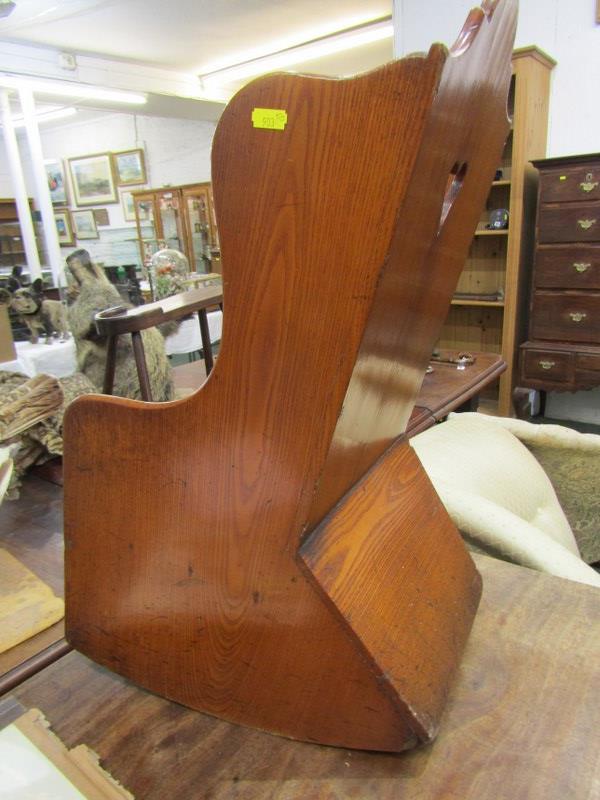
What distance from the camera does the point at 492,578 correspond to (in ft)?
2.32

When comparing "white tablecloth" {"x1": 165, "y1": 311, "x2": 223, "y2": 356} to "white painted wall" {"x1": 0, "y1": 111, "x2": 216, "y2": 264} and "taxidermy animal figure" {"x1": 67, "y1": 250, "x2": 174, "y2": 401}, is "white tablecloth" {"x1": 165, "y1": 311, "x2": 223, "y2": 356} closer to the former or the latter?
"taxidermy animal figure" {"x1": 67, "y1": 250, "x2": 174, "y2": 401}

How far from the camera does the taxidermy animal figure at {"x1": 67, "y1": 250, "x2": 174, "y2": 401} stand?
1.22 meters

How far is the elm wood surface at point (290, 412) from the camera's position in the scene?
358mm

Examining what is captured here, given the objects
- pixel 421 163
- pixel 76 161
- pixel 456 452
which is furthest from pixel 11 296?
pixel 76 161

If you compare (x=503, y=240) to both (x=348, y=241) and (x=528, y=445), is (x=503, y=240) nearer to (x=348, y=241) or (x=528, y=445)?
(x=528, y=445)

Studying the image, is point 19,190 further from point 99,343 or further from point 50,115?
point 99,343

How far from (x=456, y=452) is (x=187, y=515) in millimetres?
738

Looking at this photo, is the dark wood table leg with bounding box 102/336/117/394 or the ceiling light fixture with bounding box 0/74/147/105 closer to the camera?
the dark wood table leg with bounding box 102/336/117/394

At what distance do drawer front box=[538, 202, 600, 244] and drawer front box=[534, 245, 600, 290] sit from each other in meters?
0.04

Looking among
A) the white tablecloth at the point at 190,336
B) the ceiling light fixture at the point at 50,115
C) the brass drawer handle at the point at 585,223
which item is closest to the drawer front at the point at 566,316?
the brass drawer handle at the point at 585,223

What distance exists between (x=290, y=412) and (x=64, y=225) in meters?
8.18

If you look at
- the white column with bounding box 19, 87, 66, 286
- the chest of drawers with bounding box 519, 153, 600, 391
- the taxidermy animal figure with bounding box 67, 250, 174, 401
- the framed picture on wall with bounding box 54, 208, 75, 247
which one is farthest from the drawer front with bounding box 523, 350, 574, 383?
the framed picture on wall with bounding box 54, 208, 75, 247

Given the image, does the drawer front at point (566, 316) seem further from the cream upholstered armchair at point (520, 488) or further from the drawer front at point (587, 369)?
the cream upholstered armchair at point (520, 488)

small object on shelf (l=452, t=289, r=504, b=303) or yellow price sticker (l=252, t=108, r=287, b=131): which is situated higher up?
yellow price sticker (l=252, t=108, r=287, b=131)
